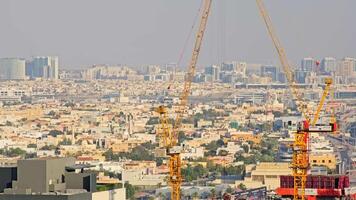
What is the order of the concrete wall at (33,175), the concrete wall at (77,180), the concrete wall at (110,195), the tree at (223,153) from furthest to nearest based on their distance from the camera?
the tree at (223,153) → the concrete wall at (110,195) → the concrete wall at (77,180) → the concrete wall at (33,175)

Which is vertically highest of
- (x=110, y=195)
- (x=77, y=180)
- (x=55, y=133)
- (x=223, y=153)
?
(x=77, y=180)

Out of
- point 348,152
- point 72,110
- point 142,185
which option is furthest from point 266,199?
point 72,110

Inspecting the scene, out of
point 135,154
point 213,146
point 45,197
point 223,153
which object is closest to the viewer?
point 45,197

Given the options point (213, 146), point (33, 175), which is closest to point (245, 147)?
point (213, 146)

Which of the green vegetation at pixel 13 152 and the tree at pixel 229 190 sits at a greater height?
the green vegetation at pixel 13 152

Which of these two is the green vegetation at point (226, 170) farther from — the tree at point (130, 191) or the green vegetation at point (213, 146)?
the green vegetation at point (213, 146)

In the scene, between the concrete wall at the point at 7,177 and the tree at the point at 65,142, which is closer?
the concrete wall at the point at 7,177

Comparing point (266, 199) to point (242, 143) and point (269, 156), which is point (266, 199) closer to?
point (269, 156)

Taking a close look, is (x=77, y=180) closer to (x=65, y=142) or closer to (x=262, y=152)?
(x=262, y=152)

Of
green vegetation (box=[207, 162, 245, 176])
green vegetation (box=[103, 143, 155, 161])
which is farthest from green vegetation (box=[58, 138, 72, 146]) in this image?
green vegetation (box=[207, 162, 245, 176])

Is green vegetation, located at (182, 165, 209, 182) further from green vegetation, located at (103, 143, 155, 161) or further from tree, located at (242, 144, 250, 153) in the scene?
tree, located at (242, 144, 250, 153)

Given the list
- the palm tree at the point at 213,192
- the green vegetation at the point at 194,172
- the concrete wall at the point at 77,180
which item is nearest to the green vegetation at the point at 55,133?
the green vegetation at the point at 194,172

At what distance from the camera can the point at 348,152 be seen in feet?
385

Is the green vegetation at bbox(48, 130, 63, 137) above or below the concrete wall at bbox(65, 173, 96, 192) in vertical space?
below
